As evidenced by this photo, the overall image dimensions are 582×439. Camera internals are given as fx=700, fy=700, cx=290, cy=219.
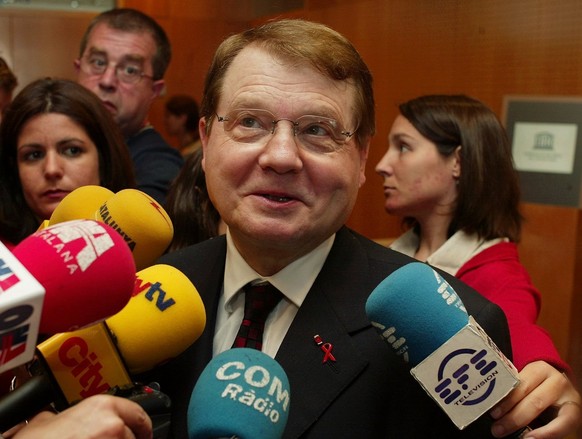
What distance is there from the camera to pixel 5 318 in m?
0.75

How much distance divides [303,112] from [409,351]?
0.47 m

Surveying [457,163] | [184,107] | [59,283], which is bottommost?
[184,107]

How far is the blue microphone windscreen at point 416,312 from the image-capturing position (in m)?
1.00

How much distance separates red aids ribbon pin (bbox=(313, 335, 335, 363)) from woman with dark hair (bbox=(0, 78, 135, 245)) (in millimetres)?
1153

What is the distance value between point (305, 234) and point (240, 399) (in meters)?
0.43

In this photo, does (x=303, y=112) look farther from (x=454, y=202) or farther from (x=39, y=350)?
(x=454, y=202)

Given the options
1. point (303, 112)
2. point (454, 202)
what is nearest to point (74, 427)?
point (303, 112)

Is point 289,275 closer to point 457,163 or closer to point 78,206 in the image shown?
point 78,206

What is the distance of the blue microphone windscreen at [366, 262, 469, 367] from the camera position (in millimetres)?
1003

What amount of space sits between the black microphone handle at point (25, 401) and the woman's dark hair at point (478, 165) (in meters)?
1.77

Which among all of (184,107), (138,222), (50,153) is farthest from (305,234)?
(184,107)

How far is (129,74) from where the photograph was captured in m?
2.92

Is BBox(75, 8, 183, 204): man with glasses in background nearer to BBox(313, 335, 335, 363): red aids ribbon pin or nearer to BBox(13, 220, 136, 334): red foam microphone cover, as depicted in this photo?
BBox(313, 335, 335, 363): red aids ribbon pin

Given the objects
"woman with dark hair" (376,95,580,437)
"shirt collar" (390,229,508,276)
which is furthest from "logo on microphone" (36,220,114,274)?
"shirt collar" (390,229,508,276)
